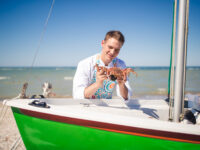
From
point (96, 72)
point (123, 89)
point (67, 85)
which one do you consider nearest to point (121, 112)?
point (123, 89)

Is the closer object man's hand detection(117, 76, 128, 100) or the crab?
the crab

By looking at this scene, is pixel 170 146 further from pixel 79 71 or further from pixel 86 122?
pixel 79 71

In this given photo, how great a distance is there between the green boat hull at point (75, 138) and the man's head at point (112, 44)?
1.22m

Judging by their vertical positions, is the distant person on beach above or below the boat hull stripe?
above

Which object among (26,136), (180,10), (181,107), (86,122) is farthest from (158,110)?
(26,136)

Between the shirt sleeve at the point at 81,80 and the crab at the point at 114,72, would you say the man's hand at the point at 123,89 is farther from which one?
the shirt sleeve at the point at 81,80

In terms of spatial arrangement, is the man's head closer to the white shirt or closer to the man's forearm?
the white shirt

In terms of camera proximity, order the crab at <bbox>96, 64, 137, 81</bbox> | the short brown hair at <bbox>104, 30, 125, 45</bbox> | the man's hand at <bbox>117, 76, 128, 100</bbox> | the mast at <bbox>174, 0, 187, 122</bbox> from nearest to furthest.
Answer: the mast at <bbox>174, 0, 187, 122</bbox>, the crab at <bbox>96, 64, 137, 81</bbox>, the man's hand at <bbox>117, 76, 128, 100</bbox>, the short brown hair at <bbox>104, 30, 125, 45</bbox>

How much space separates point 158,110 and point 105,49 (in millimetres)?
1253

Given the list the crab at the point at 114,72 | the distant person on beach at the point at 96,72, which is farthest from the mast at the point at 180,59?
the distant person on beach at the point at 96,72

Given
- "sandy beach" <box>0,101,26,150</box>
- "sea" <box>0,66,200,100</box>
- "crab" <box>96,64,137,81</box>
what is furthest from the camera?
"sea" <box>0,66,200,100</box>

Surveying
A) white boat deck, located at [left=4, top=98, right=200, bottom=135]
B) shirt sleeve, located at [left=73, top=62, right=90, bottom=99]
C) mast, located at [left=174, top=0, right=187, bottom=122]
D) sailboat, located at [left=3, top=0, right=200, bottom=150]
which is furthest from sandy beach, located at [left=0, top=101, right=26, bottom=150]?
mast, located at [left=174, top=0, right=187, bottom=122]

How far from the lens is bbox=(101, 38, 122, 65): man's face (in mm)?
2306

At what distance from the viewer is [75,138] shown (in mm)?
1665
